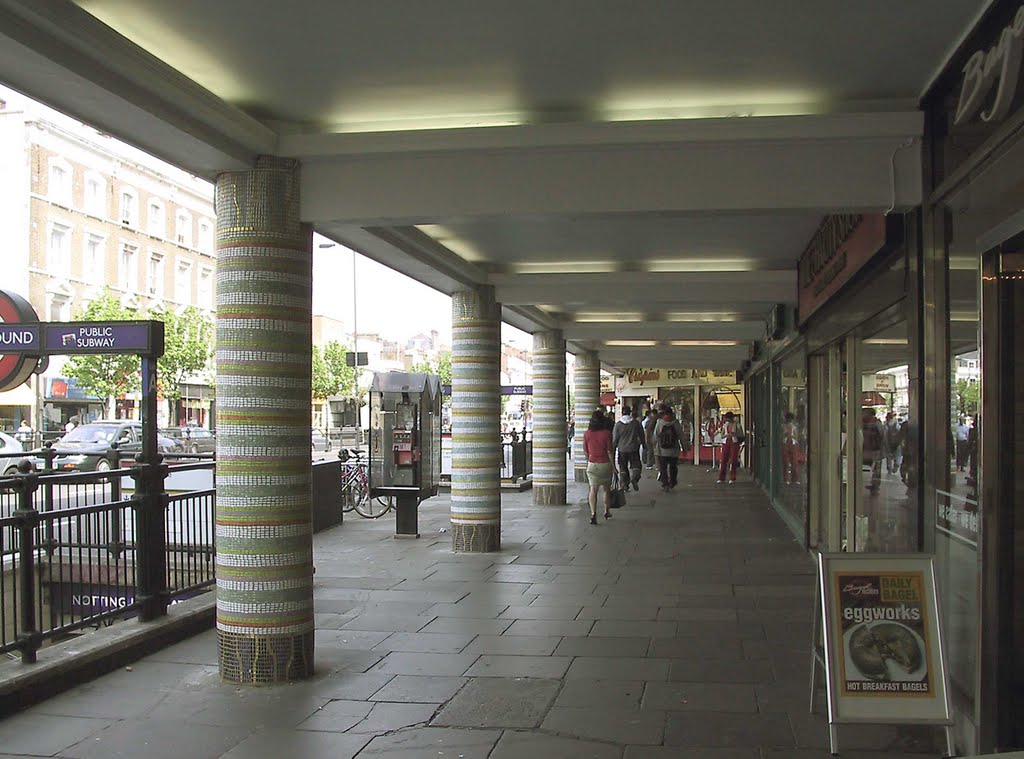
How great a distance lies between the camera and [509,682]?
20.4ft

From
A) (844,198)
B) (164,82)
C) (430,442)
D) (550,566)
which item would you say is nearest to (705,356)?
(430,442)

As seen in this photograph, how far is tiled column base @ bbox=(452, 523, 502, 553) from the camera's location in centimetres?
1210

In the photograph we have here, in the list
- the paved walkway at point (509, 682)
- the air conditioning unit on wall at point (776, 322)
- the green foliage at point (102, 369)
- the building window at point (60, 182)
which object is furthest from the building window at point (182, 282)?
the paved walkway at point (509, 682)

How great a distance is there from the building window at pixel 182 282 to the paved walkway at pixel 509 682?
41.1 meters

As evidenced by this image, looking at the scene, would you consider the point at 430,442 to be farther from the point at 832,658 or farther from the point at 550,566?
the point at 832,658

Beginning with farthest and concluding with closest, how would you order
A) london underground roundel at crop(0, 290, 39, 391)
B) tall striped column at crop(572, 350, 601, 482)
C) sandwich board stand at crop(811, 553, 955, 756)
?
tall striped column at crop(572, 350, 601, 482) → london underground roundel at crop(0, 290, 39, 391) → sandwich board stand at crop(811, 553, 955, 756)

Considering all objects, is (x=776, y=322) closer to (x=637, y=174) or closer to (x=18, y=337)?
(x=637, y=174)

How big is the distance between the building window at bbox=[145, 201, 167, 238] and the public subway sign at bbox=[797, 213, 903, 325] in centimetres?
4051

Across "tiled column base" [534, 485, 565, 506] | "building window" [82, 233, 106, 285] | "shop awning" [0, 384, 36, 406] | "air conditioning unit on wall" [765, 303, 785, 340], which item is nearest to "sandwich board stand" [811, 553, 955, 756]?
"air conditioning unit on wall" [765, 303, 785, 340]

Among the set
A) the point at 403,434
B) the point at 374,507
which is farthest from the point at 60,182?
the point at 403,434

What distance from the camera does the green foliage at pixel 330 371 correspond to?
64.1 metres

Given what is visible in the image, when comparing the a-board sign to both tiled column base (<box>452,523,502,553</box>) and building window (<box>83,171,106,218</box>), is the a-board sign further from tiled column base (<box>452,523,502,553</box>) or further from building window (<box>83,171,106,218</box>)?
building window (<box>83,171,106,218</box>)

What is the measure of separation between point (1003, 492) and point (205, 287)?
169 feet

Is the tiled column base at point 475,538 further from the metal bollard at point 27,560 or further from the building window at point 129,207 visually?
the building window at point 129,207
